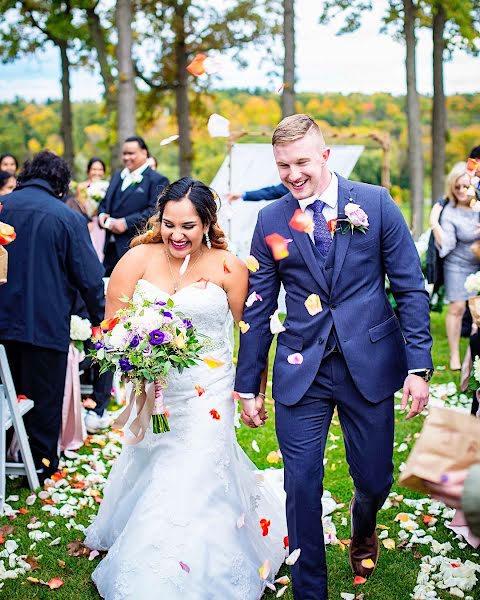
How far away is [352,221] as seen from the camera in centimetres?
361

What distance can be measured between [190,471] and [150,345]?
72 centimetres

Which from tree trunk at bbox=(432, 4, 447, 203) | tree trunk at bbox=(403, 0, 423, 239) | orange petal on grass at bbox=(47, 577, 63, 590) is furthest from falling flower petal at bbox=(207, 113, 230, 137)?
tree trunk at bbox=(432, 4, 447, 203)

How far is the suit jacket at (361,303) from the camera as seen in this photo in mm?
3648

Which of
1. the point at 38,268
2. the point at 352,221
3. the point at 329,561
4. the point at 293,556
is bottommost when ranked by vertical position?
the point at 329,561

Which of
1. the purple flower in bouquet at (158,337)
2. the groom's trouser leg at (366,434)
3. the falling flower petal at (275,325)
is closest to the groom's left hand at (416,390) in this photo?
the groom's trouser leg at (366,434)

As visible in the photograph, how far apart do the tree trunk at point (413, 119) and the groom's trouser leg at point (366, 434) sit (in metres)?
12.2

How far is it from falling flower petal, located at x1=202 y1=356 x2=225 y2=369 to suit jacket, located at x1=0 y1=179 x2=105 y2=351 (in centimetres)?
165

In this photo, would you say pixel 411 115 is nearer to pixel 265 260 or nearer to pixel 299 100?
pixel 299 100

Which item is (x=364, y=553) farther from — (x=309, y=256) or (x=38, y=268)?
(x=38, y=268)

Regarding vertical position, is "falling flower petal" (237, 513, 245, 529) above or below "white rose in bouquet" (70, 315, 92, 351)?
below

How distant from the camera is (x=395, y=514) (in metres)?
5.02

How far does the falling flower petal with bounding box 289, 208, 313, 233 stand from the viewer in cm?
371

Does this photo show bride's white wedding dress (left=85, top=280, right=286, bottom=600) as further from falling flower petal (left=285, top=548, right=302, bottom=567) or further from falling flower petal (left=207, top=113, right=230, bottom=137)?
falling flower petal (left=207, top=113, right=230, bottom=137)

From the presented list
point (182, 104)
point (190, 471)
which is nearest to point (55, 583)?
point (190, 471)
